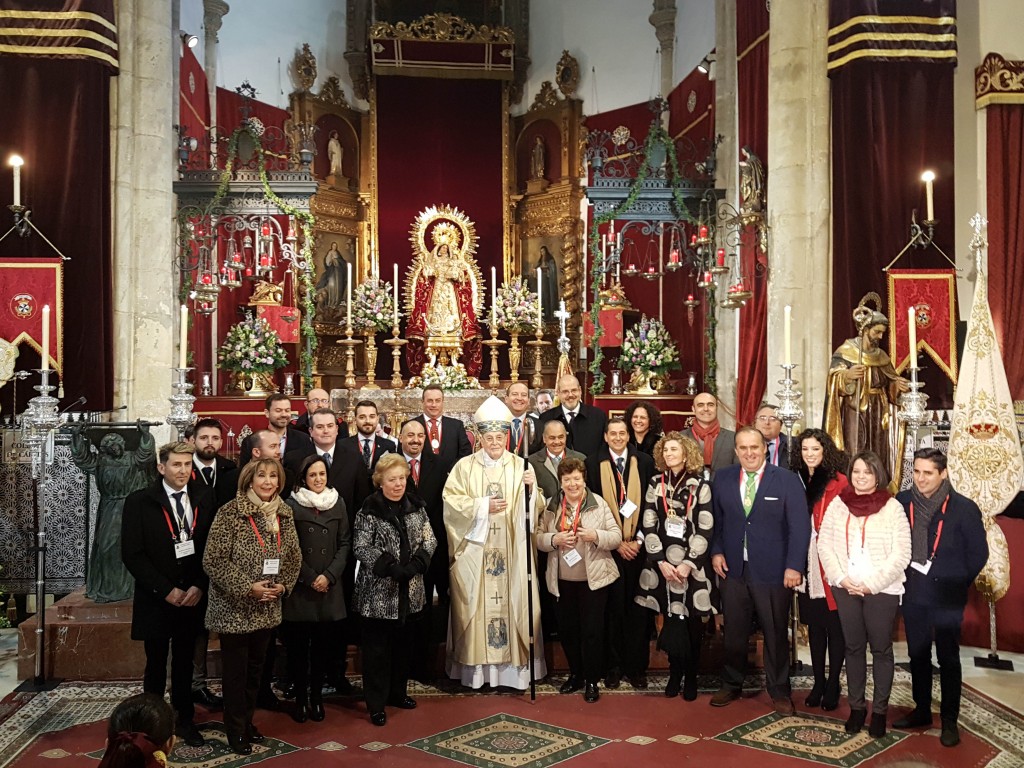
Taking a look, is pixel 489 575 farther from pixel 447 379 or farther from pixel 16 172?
pixel 447 379

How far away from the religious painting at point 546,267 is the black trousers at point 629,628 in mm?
8233

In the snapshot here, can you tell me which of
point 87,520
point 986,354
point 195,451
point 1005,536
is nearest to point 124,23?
point 87,520

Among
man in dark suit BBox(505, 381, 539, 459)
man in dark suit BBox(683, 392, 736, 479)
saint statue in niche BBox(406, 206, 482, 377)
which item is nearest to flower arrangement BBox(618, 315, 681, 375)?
saint statue in niche BBox(406, 206, 482, 377)

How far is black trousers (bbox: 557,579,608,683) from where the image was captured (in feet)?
20.1

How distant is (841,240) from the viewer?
9297mm

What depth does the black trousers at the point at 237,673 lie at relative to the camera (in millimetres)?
5285

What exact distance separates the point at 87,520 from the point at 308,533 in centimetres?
294

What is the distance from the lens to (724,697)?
6051 millimetres

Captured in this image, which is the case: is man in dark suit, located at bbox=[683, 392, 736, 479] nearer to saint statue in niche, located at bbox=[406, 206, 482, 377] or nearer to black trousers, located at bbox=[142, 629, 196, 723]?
black trousers, located at bbox=[142, 629, 196, 723]

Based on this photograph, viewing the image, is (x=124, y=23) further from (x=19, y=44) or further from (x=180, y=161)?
(x=180, y=161)

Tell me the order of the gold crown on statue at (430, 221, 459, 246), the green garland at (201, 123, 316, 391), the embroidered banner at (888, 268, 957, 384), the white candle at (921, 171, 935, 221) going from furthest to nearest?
1. the gold crown on statue at (430, 221, 459, 246)
2. the green garland at (201, 123, 316, 391)
3. the embroidered banner at (888, 268, 957, 384)
4. the white candle at (921, 171, 935, 221)

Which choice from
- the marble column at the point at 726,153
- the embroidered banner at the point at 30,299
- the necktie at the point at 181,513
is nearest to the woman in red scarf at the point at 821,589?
the necktie at the point at 181,513

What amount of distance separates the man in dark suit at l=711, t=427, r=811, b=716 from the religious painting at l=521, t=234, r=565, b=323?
8516 mm

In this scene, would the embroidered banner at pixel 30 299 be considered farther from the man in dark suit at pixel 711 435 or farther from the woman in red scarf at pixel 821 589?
the woman in red scarf at pixel 821 589
